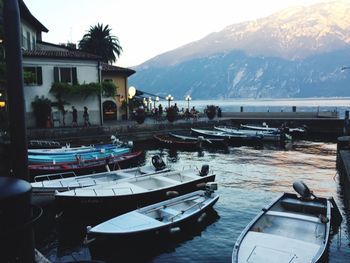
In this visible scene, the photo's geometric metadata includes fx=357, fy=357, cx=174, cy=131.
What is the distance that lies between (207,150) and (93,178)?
19586 millimetres

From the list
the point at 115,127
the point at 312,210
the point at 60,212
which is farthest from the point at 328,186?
the point at 115,127

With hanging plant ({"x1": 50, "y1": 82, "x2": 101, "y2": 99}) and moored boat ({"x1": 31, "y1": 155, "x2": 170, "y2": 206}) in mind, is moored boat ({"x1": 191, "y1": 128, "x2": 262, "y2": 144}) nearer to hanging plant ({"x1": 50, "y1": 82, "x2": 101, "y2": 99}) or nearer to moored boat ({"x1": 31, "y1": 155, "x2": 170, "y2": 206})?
hanging plant ({"x1": 50, "y1": 82, "x2": 101, "y2": 99})

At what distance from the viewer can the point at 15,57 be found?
130 inches

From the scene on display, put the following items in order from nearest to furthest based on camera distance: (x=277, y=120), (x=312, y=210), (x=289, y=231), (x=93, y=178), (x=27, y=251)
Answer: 1. (x=27, y=251)
2. (x=289, y=231)
3. (x=312, y=210)
4. (x=93, y=178)
5. (x=277, y=120)

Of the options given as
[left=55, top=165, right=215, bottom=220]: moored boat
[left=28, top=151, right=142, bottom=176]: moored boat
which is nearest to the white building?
[left=28, top=151, right=142, bottom=176]: moored boat

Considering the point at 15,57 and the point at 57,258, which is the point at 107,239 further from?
the point at 15,57

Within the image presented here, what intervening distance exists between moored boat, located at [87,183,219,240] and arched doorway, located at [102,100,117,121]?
3269 cm

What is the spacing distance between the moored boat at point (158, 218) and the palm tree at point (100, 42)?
5387 cm

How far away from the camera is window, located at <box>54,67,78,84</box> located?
3728cm

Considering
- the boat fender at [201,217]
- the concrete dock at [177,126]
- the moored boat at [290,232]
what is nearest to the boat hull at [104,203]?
the boat fender at [201,217]

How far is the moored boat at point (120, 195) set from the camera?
14.4 metres

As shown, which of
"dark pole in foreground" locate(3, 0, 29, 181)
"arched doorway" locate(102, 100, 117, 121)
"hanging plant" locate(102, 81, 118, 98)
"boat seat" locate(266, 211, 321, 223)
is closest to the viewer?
"dark pole in foreground" locate(3, 0, 29, 181)

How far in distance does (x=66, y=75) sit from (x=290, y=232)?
32.1m

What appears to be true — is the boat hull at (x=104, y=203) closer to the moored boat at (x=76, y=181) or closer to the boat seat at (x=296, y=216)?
the moored boat at (x=76, y=181)
